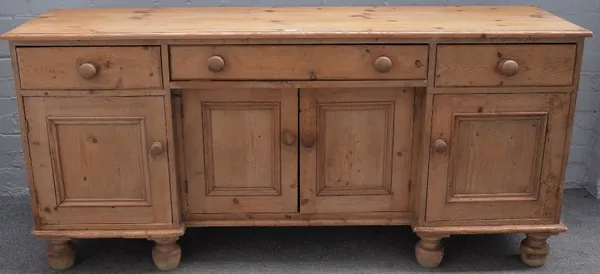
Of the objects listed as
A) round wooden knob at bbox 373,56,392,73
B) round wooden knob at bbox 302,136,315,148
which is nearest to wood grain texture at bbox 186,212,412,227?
round wooden knob at bbox 302,136,315,148

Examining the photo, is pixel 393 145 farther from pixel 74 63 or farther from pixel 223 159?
pixel 74 63

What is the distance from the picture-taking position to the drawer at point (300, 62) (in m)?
1.90

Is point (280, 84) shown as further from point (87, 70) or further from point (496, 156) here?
point (496, 156)

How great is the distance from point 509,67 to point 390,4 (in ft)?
2.34

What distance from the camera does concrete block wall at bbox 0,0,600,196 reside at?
2.45 m

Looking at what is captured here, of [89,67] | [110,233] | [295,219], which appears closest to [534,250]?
[295,219]

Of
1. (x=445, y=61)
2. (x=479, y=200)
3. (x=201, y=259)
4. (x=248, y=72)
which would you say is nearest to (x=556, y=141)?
(x=479, y=200)

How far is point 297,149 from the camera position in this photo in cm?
205

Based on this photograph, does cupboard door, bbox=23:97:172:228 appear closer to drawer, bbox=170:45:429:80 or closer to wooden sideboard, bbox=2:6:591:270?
wooden sideboard, bbox=2:6:591:270

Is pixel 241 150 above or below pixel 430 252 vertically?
above

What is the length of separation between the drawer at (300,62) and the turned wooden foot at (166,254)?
0.57m

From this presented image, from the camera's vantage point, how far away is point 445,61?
191cm

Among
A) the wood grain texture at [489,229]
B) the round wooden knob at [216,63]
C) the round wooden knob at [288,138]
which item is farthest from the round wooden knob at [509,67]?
the round wooden knob at [216,63]

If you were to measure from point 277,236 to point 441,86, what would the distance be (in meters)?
0.84
